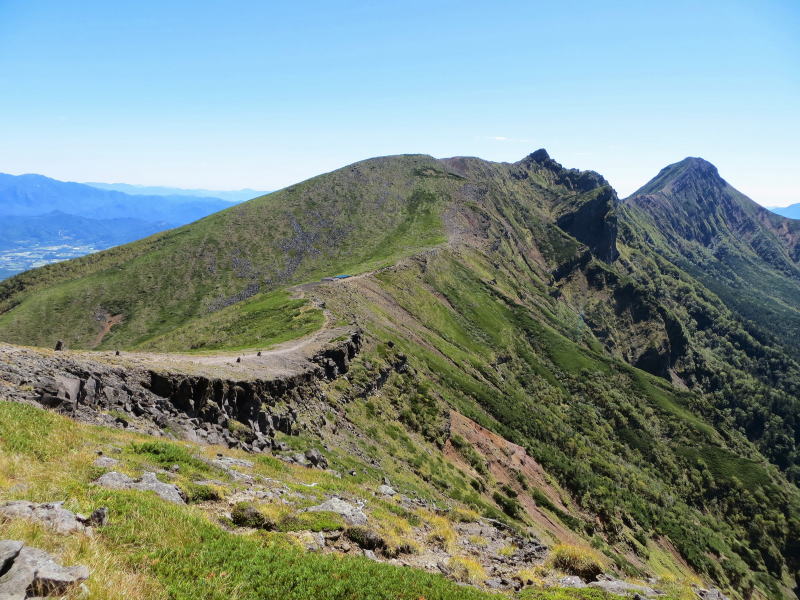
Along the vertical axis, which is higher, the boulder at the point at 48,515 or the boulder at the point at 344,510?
the boulder at the point at 48,515

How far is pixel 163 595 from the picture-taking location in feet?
27.4

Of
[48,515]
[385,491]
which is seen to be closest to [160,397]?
[385,491]

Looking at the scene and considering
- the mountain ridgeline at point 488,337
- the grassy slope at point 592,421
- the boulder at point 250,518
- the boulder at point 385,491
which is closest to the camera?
the boulder at point 250,518

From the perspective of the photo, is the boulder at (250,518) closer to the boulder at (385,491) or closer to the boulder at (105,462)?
the boulder at (105,462)

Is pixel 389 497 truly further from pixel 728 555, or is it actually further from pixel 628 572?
pixel 728 555

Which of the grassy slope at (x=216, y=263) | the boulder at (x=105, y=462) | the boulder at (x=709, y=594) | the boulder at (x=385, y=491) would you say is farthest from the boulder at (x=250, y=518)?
the grassy slope at (x=216, y=263)

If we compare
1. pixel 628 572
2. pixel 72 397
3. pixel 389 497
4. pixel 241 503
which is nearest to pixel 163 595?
pixel 241 503

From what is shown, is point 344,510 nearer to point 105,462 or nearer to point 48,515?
point 105,462

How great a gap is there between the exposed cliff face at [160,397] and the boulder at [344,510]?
31.6ft

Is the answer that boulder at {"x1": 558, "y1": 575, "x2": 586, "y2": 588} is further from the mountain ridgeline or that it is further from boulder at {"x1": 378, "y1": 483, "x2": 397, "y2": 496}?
the mountain ridgeline

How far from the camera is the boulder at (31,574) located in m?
6.43

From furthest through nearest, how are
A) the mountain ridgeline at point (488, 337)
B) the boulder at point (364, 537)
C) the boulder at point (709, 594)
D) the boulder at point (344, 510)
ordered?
the mountain ridgeline at point (488, 337) < the boulder at point (709, 594) < the boulder at point (344, 510) < the boulder at point (364, 537)

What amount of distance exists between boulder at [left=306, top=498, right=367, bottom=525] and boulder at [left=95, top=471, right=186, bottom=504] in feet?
16.3

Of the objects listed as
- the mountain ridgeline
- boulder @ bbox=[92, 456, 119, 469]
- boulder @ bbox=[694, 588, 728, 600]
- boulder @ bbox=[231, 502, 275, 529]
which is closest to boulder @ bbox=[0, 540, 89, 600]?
boulder @ bbox=[231, 502, 275, 529]
